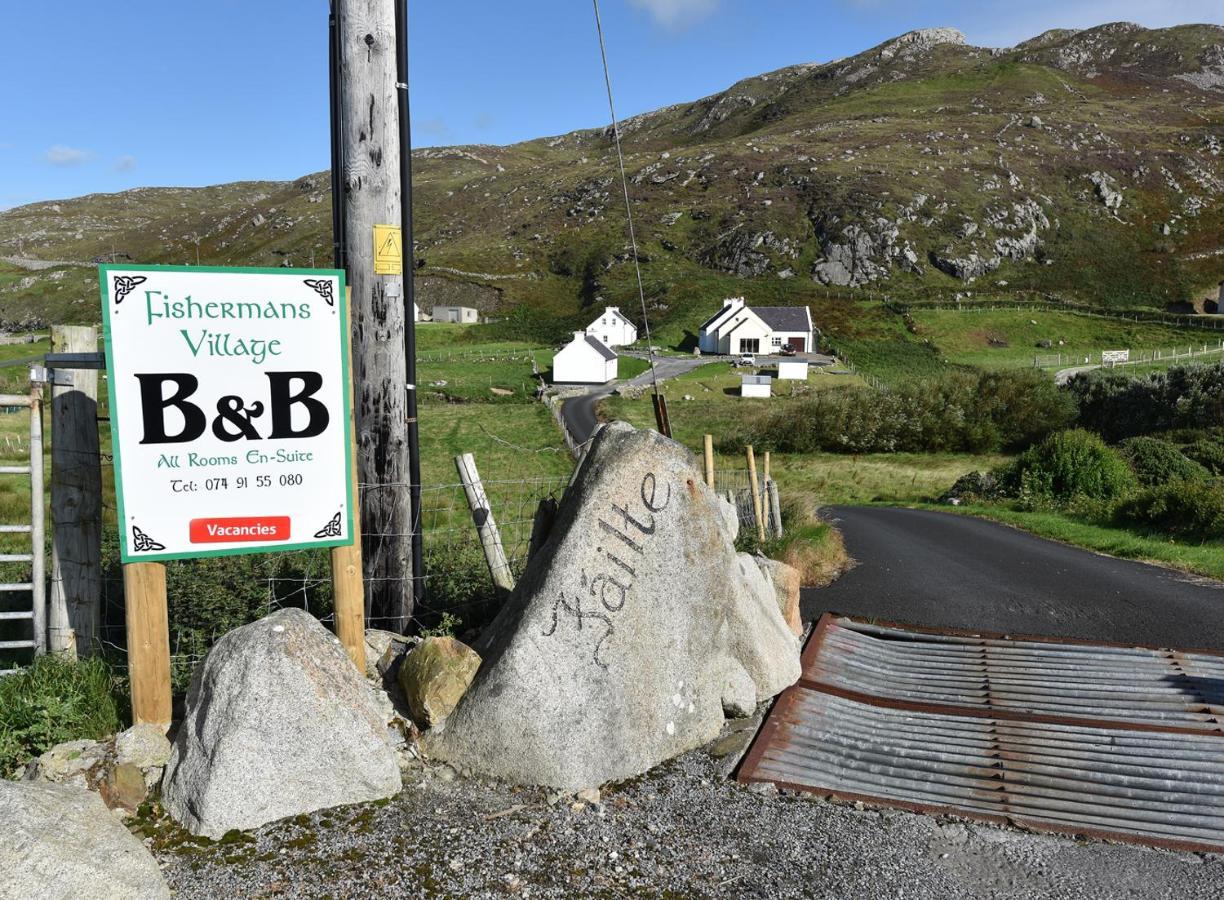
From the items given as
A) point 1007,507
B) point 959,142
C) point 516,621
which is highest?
point 959,142

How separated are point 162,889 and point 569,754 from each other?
8.05 ft

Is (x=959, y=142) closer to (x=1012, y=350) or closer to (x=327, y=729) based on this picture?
(x=1012, y=350)

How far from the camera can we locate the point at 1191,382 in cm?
3600

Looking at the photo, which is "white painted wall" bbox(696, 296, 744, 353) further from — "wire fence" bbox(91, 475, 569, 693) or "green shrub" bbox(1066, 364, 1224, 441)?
"wire fence" bbox(91, 475, 569, 693)

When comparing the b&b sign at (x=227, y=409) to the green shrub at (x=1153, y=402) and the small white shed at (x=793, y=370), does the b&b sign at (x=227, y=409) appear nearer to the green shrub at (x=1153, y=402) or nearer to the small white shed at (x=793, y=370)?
the green shrub at (x=1153, y=402)

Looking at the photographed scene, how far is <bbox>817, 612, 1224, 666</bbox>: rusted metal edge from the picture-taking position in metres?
8.02

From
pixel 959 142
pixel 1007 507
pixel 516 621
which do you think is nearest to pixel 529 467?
pixel 1007 507

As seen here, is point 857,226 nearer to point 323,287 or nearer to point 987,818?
point 323,287

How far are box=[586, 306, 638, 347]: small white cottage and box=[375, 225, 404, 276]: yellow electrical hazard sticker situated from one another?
81.8m

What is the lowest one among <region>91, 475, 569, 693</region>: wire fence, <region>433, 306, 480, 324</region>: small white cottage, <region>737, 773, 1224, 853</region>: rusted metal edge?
<region>737, 773, 1224, 853</region>: rusted metal edge

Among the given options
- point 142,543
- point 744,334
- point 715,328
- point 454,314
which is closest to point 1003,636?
point 142,543

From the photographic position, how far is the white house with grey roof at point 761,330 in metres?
80.6

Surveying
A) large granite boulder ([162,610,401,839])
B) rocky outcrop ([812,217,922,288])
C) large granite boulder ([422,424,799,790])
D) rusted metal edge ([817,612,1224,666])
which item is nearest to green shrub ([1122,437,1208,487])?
rusted metal edge ([817,612,1224,666])

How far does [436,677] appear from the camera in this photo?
20.2 ft
